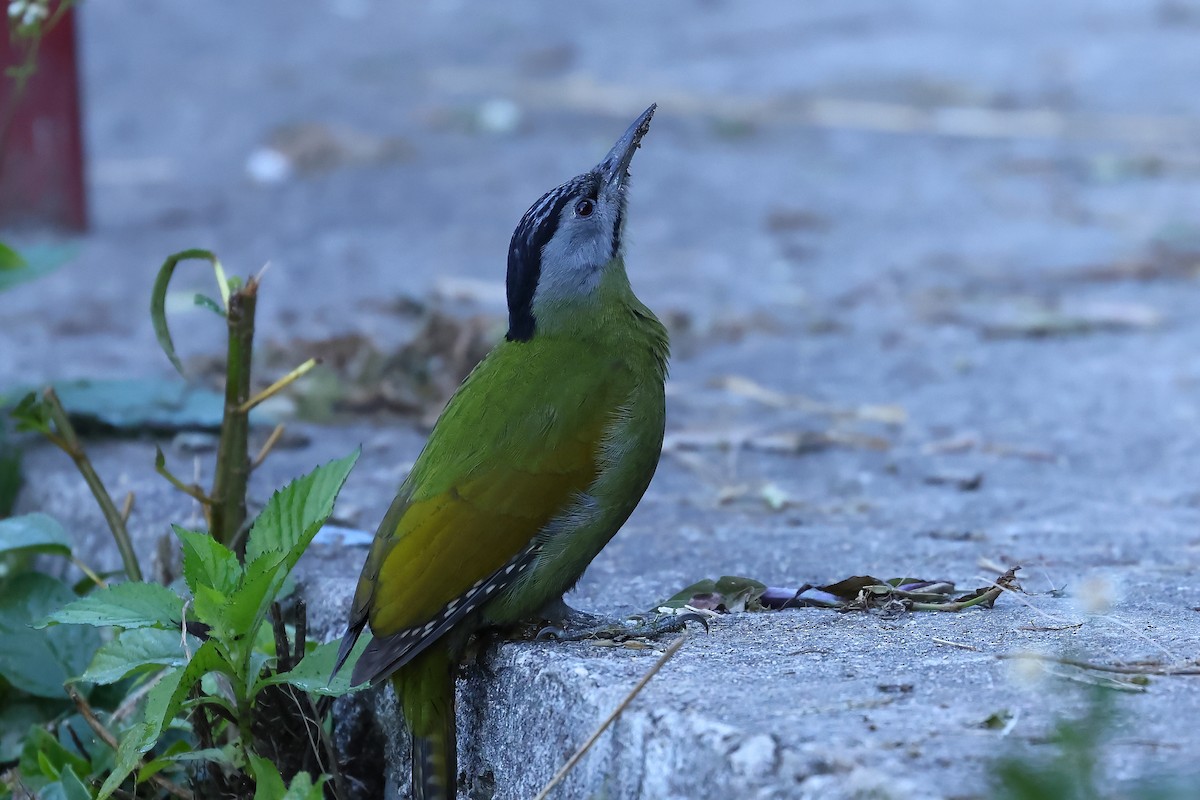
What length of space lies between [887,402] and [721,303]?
4.54 ft

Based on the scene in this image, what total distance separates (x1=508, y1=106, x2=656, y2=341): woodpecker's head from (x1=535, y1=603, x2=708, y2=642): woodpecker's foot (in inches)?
24.9

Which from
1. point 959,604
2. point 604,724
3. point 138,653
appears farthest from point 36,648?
point 959,604

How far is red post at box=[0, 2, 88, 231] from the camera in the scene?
678 cm

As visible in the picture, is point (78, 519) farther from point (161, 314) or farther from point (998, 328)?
point (998, 328)

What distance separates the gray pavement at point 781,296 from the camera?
2.35m

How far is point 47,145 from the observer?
6910 millimetres

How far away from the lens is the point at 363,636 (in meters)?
2.88

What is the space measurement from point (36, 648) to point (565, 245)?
1399 millimetres

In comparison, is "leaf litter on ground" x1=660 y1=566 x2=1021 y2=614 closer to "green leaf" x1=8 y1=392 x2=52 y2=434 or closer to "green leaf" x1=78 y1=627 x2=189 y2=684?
"green leaf" x1=78 y1=627 x2=189 y2=684

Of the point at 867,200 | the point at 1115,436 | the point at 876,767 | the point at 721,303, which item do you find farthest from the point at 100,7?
the point at 876,767

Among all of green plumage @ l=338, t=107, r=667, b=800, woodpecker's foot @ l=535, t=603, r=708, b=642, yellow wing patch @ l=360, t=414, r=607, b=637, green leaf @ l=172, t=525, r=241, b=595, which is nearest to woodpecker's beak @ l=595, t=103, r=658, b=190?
green plumage @ l=338, t=107, r=667, b=800

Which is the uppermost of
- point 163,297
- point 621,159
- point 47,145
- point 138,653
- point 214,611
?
point 47,145

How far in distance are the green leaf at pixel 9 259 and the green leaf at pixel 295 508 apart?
1425mm

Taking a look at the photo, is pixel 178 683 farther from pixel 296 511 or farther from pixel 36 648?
pixel 36 648
